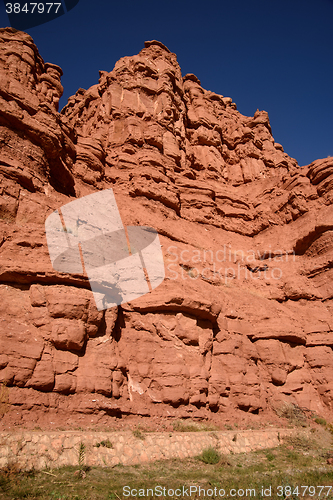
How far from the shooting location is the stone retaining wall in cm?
763

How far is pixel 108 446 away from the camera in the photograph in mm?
8789

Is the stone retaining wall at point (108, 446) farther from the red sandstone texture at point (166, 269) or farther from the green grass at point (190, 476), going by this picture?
the red sandstone texture at point (166, 269)

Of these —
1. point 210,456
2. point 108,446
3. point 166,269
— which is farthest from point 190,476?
point 166,269

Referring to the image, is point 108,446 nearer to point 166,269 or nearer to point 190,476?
point 190,476

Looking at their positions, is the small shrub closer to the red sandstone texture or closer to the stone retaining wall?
the stone retaining wall

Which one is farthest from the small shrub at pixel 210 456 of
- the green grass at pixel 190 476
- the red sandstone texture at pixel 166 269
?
the red sandstone texture at pixel 166 269

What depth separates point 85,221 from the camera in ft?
50.9

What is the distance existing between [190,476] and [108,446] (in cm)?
224

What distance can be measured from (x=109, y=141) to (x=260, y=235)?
13317 mm

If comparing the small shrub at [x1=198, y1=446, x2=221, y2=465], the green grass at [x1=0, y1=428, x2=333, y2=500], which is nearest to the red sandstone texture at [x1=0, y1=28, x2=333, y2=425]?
the small shrub at [x1=198, y1=446, x2=221, y2=465]

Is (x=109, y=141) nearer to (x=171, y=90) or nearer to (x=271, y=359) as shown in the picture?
(x=171, y=90)

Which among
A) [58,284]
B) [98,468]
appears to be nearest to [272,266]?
[58,284]

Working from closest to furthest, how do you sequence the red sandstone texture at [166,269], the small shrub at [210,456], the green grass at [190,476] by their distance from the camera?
the green grass at [190,476], the small shrub at [210,456], the red sandstone texture at [166,269]

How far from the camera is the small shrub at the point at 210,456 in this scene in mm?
9750
